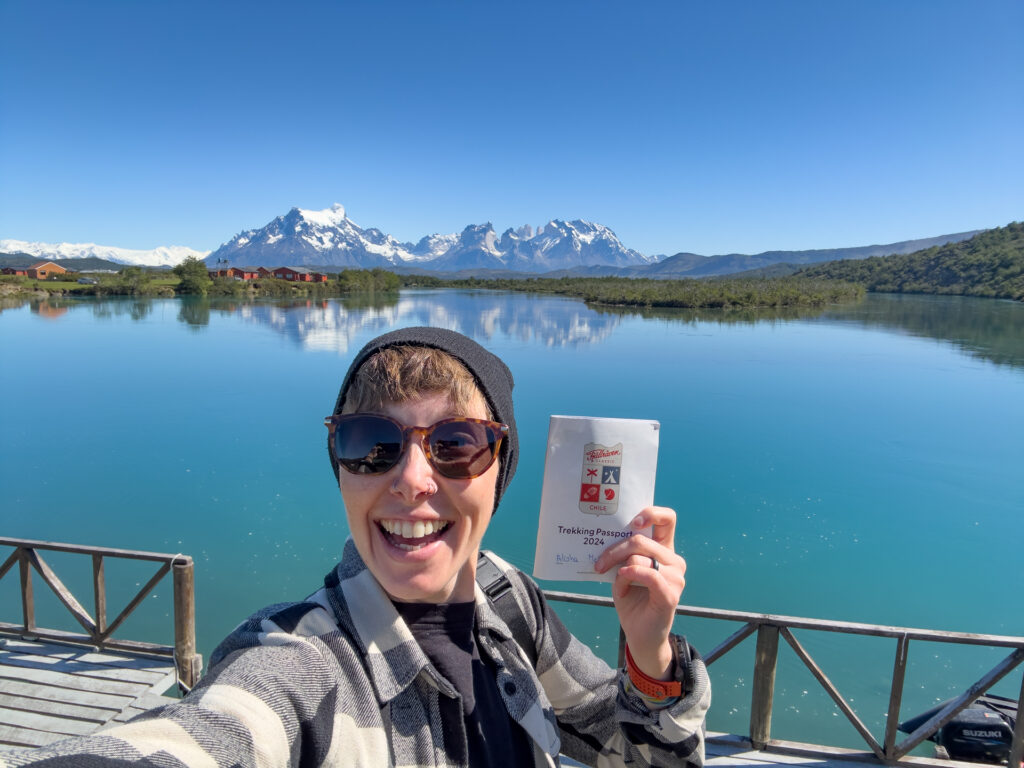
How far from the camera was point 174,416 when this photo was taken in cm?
1853

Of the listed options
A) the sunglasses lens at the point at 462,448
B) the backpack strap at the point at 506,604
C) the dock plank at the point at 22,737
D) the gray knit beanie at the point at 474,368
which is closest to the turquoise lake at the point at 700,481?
the dock plank at the point at 22,737

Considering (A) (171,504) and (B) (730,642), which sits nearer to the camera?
(B) (730,642)

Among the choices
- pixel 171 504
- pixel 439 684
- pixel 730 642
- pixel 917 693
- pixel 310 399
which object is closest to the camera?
pixel 439 684

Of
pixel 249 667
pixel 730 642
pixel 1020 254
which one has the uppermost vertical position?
pixel 1020 254

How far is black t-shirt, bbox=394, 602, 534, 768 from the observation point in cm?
112

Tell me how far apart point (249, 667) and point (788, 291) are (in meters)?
72.8

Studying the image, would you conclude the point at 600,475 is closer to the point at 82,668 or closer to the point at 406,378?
the point at 406,378

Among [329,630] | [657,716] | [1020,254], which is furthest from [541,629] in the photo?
[1020,254]

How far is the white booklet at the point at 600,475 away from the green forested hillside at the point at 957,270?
297 feet

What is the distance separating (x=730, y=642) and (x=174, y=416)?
18804mm

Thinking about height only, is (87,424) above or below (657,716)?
below

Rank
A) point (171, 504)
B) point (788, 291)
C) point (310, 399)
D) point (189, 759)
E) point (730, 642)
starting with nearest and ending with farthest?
point (189, 759) < point (730, 642) < point (171, 504) < point (310, 399) < point (788, 291)

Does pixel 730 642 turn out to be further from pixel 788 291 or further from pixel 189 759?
pixel 788 291

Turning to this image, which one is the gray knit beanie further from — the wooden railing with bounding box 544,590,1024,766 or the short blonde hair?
the wooden railing with bounding box 544,590,1024,766
